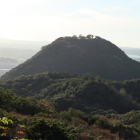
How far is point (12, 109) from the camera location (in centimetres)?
2748

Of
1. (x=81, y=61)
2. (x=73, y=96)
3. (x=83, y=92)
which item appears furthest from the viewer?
(x=81, y=61)

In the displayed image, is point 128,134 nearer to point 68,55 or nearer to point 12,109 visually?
point 12,109

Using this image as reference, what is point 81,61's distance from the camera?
15088cm

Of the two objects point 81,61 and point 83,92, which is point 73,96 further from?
point 81,61


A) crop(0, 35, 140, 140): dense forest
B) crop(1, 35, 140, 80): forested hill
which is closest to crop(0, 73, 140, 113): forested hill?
crop(0, 35, 140, 140): dense forest

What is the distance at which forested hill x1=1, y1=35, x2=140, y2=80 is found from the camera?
142 metres

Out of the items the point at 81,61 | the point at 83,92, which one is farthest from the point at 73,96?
the point at 81,61

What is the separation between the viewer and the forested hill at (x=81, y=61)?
467ft

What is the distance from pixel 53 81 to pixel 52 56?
56.9 metres

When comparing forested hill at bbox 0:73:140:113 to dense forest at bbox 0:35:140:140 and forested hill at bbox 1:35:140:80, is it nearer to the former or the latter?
dense forest at bbox 0:35:140:140

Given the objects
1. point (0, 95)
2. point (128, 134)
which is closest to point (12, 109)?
point (0, 95)

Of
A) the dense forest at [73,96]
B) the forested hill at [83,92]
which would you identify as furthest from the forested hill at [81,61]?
the forested hill at [83,92]

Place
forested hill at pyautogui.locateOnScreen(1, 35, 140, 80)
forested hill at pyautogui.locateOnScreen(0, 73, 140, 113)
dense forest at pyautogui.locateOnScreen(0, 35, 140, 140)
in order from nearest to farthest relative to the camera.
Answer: dense forest at pyautogui.locateOnScreen(0, 35, 140, 140)
forested hill at pyautogui.locateOnScreen(0, 73, 140, 113)
forested hill at pyautogui.locateOnScreen(1, 35, 140, 80)

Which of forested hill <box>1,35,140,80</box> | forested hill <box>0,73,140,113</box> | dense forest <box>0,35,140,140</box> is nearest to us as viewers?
dense forest <box>0,35,140,140</box>
